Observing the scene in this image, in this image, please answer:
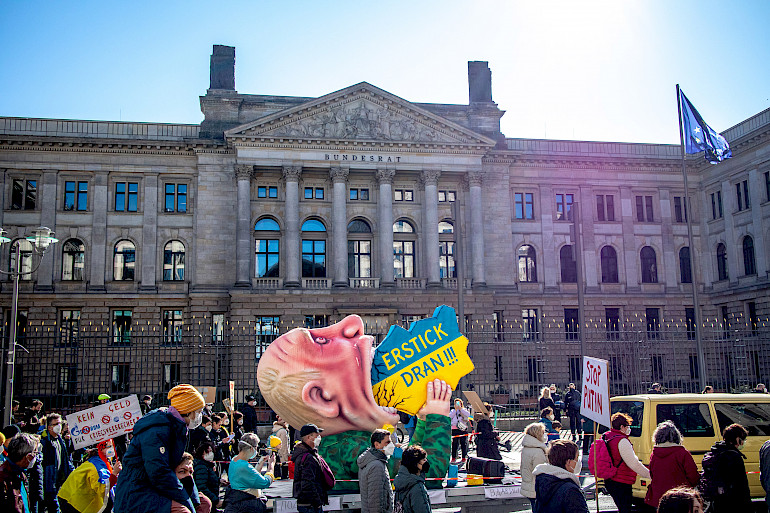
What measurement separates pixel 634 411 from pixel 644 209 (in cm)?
3986

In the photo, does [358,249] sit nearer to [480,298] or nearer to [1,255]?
[480,298]

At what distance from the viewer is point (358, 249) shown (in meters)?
45.1

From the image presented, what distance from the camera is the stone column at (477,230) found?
144 ft

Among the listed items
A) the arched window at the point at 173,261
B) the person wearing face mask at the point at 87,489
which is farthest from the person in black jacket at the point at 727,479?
Result: the arched window at the point at 173,261

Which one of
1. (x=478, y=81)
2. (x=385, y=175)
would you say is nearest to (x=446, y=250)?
(x=385, y=175)

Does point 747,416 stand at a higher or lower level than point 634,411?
lower

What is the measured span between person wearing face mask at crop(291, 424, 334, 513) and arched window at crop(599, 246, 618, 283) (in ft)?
138

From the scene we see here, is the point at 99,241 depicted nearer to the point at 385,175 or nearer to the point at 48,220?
the point at 48,220

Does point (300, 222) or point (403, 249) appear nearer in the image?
point (300, 222)

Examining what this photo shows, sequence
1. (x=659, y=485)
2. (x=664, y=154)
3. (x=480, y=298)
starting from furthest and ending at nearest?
(x=664, y=154), (x=480, y=298), (x=659, y=485)

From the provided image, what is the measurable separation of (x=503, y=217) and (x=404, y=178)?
6.85 meters

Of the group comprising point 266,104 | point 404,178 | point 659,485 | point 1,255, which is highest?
point 266,104

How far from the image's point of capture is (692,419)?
41.0 ft

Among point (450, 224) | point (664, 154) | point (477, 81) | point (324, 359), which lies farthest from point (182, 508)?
point (664, 154)
